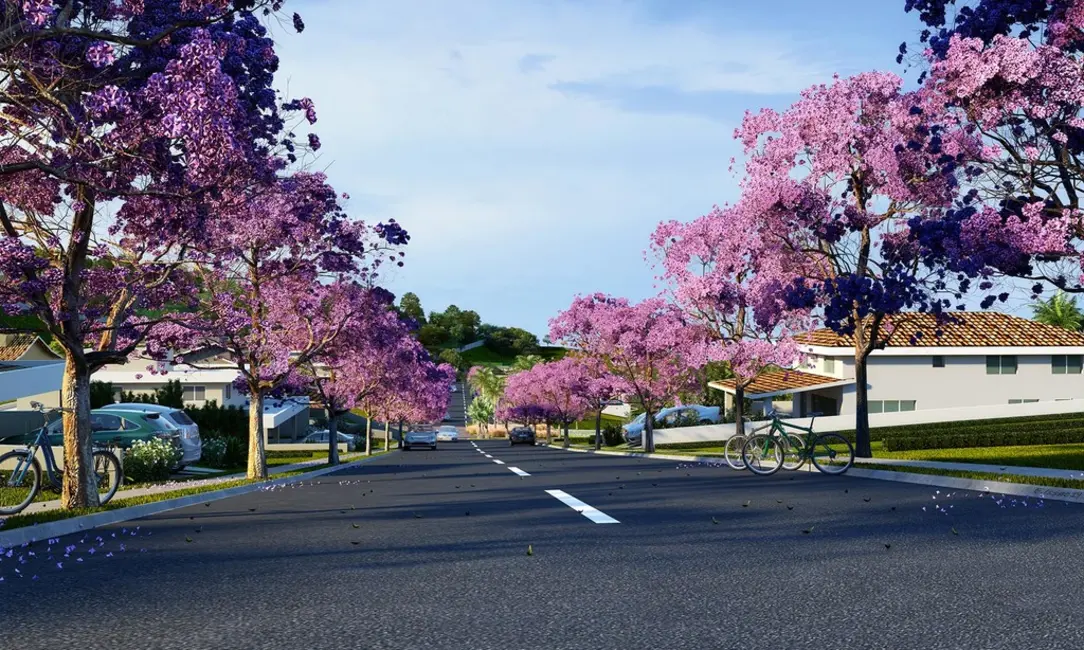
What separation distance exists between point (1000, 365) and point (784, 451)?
49116 millimetres

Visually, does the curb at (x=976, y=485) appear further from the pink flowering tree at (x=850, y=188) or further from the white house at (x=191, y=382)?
the white house at (x=191, y=382)

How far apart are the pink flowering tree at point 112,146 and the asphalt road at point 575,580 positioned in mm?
4286

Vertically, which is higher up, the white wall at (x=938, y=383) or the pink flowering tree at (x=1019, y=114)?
the pink flowering tree at (x=1019, y=114)

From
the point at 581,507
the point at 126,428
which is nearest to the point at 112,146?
the point at 581,507

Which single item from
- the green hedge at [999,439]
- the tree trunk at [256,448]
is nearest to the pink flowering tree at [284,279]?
the tree trunk at [256,448]

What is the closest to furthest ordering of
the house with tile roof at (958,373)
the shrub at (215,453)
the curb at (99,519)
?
the curb at (99,519), the shrub at (215,453), the house with tile roof at (958,373)

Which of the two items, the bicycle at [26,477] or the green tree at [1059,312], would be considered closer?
the bicycle at [26,477]

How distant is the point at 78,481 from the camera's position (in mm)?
16016

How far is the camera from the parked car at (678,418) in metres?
71.8

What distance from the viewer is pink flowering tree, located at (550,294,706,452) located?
47.5m

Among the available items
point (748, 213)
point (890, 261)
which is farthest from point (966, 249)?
point (748, 213)

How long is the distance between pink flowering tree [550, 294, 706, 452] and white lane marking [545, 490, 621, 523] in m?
26.7

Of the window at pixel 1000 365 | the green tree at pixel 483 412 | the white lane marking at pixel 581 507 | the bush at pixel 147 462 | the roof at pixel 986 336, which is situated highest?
the roof at pixel 986 336

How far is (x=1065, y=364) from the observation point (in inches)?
2589
